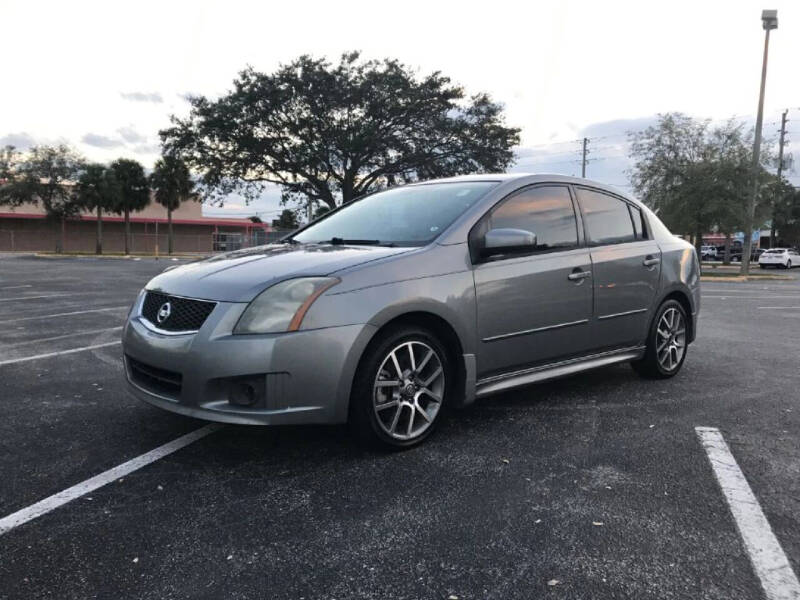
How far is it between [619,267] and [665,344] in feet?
3.29

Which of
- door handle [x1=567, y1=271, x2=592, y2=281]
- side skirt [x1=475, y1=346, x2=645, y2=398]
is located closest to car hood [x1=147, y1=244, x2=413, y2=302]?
side skirt [x1=475, y1=346, x2=645, y2=398]

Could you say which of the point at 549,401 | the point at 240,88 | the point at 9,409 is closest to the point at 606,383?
the point at 549,401

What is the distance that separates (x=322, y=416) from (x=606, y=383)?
2.94 metres

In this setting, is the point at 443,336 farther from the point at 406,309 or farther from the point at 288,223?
the point at 288,223

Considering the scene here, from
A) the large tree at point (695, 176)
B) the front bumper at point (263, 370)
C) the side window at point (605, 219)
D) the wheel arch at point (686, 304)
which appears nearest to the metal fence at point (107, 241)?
the large tree at point (695, 176)

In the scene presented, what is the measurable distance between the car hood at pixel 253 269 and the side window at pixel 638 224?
2.42 meters

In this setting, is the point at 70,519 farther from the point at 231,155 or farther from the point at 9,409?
the point at 231,155

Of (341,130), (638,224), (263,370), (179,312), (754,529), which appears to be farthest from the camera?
(341,130)

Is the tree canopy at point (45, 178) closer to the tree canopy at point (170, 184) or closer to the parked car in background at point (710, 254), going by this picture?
the tree canopy at point (170, 184)

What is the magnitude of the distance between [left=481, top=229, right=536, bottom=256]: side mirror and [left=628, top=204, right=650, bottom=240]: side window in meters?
1.72

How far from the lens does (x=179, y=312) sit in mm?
3293

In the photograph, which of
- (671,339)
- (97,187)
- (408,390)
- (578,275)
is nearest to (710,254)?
(97,187)

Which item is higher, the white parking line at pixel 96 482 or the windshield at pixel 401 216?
the windshield at pixel 401 216

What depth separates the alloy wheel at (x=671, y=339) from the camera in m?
5.13
